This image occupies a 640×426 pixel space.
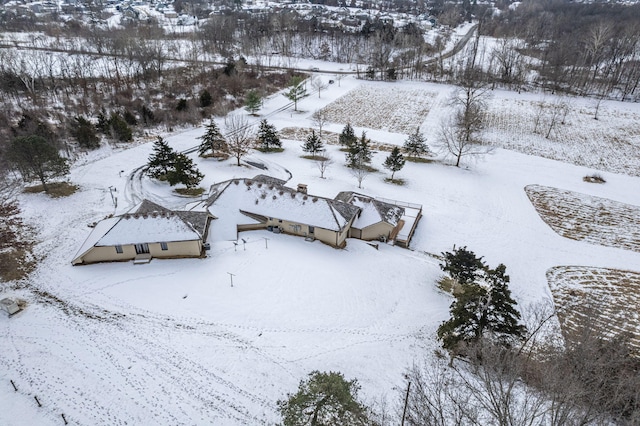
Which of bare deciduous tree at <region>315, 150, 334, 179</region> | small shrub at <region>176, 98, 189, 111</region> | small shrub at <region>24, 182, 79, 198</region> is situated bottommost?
small shrub at <region>24, 182, 79, 198</region>

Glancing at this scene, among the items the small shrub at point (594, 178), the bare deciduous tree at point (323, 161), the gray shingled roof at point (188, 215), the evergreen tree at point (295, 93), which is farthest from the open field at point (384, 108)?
the gray shingled roof at point (188, 215)

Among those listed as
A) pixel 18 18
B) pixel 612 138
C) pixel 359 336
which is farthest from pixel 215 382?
pixel 18 18

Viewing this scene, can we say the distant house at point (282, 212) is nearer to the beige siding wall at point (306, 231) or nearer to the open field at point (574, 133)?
the beige siding wall at point (306, 231)

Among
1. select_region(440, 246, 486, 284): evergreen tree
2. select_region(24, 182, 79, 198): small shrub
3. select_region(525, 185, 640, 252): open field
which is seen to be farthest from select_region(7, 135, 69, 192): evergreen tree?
select_region(525, 185, 640, 252): open field

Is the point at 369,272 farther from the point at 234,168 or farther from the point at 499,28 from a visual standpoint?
the point at 499,28

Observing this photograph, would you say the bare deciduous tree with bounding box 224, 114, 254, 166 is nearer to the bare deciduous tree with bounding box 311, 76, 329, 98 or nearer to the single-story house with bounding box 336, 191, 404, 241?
the single-story house with bounding box 336, 191, 404, 241
